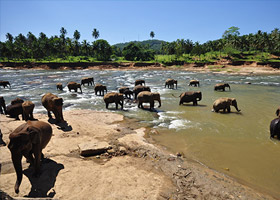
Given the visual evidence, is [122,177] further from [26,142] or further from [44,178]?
[26,142]

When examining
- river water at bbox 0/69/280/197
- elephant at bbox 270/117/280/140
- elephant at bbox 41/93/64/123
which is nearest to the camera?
river water at bbox 0/69/280/197

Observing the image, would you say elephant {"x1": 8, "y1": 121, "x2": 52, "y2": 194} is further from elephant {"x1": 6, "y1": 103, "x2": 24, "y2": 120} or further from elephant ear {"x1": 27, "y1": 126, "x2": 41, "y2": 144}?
elephant {"x1": 6, "y1": 103, "x2": 24, "y2": 120}

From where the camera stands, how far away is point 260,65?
59.4m

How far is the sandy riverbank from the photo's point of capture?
472 centimetres

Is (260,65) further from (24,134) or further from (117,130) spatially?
(24,134)

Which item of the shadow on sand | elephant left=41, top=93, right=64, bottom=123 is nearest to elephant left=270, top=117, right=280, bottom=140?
the shadow on sand

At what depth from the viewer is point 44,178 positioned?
5090mm

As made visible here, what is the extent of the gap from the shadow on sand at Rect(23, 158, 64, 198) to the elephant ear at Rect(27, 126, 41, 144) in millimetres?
1040

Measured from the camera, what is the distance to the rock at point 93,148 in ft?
22.3

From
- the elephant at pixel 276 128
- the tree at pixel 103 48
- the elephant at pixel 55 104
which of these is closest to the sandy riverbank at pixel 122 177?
the elephant at pixel 55 104

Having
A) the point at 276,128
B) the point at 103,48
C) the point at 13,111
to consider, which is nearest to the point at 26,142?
the point at 13,111

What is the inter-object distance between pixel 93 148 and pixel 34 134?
8.27ft

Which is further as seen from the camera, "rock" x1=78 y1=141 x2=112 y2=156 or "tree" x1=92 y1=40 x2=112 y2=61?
"tree" x1=92 y1=40 x2=112 y2=61

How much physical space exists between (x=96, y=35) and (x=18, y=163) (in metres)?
124
